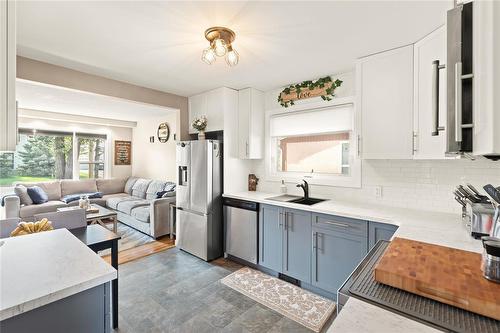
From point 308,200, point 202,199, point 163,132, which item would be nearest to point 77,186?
point 163,132

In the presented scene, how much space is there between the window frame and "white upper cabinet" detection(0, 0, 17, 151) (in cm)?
251

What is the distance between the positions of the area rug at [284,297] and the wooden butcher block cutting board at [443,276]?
4.13 ft

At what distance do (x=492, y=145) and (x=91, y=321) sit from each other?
5.08ft

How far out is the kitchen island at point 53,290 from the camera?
2.85 ft

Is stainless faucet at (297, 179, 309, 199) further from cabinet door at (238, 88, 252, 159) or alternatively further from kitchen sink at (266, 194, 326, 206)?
cabinet door at (238, 88, 252, 159)

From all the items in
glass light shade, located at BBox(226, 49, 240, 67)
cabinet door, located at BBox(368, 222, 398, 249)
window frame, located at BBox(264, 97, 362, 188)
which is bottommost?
cabinet door, located at BBox(368, 222, 398, 249)

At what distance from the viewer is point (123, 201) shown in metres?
5.13

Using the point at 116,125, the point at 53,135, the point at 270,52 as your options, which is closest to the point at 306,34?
the point at 270,52

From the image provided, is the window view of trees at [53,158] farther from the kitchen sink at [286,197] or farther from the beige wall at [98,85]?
the kitchen sink at [286,197]

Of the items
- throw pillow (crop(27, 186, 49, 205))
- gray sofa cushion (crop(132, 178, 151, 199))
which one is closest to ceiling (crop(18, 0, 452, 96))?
gray sofa cushion (crop(132, 178, 151, 199))

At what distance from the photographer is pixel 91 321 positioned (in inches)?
42.0

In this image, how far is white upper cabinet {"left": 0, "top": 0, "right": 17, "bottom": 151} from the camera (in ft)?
2.43

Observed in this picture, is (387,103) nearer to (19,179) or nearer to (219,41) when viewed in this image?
(219,41)

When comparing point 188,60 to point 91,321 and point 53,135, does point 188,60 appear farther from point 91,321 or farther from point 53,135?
point 53,135
